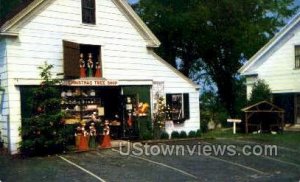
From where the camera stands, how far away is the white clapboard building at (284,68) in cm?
2916

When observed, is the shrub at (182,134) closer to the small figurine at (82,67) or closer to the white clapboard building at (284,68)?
the small figurine at (82,67)

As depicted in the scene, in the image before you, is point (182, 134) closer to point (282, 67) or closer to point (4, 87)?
point (282, 67)

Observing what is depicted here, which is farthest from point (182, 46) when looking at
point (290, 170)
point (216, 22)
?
point (290, 170)

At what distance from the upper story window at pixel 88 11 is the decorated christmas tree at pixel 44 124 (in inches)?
151

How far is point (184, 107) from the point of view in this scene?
26.0 m

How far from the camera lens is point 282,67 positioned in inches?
1173

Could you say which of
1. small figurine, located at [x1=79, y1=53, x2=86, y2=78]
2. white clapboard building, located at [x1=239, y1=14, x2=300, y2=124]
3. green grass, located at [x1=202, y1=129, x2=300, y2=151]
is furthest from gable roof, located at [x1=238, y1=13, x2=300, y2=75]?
small figurine, located at [x1=79, y1=53, x2=86, y2=78]

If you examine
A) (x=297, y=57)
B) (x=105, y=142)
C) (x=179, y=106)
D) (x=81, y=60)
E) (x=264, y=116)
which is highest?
(x=297, y=57)

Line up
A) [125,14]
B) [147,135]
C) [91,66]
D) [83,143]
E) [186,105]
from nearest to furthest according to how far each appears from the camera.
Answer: [83,143]
[91,66]
[147,135]
[125,14]
[186,105]

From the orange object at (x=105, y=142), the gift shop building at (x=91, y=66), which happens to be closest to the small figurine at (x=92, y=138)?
the orange object at (x=105, y=142)

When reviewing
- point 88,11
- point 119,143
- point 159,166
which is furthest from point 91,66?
point 159,166

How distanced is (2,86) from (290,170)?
11.6 metres

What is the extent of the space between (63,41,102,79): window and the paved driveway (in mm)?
3624

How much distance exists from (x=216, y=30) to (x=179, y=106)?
1594 centimetres
